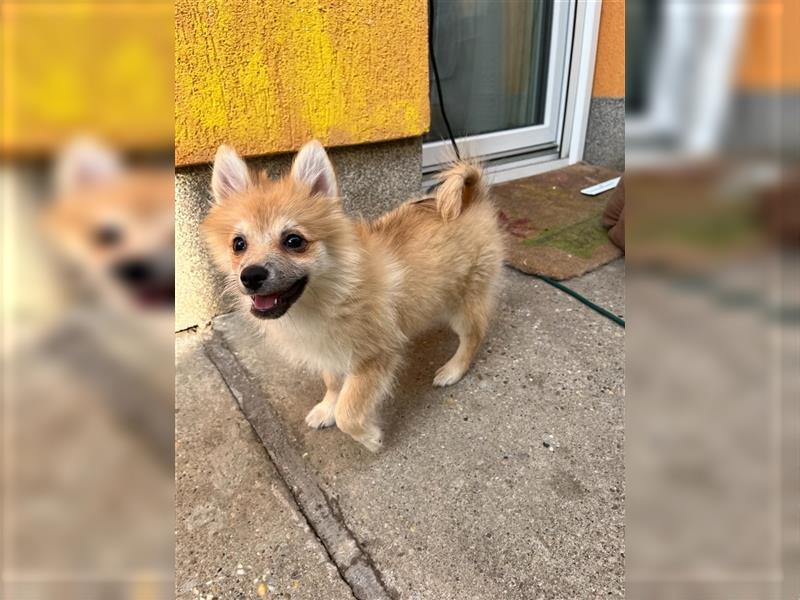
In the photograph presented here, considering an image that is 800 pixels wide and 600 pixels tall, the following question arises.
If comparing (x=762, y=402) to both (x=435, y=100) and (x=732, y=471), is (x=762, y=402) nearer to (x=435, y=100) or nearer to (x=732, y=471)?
(x=732, y=471)

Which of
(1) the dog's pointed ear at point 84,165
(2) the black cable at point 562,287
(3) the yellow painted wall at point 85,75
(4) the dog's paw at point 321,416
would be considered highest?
(3) the yellow painted wall at point 85,75

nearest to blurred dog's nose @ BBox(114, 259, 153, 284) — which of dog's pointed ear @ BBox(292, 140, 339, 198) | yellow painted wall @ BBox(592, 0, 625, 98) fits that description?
dog's pointed ear @ BBox(292, 140, 339, 198)

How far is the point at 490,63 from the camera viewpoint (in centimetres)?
450

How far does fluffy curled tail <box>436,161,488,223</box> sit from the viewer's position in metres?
2.36

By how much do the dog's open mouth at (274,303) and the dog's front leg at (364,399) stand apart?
0.42 m

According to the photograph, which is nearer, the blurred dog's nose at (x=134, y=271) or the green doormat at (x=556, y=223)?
the blurred dog's nose at (x=134, y=271)

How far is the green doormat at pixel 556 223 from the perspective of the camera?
133 inches

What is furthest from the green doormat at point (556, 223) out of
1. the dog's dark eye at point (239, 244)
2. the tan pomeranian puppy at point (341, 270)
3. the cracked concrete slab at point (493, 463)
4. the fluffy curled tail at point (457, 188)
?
the dog's dark eye at point (239, 244)

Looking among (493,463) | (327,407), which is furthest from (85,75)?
(327,407)

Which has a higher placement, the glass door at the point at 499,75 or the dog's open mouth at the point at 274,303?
the glass door at the point at 499,75

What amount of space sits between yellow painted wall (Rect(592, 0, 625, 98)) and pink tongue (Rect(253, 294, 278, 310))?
3.60 meters

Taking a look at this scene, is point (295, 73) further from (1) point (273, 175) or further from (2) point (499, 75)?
(2) point (499, 75)

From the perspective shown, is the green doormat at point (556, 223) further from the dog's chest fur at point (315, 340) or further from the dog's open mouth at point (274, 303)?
the dog's open mouth at point (274, 303)

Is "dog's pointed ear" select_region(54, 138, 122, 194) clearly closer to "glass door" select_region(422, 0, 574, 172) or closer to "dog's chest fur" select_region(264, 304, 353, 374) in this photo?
"dog's chest fur" select_region(264, 304, 353, 374)
